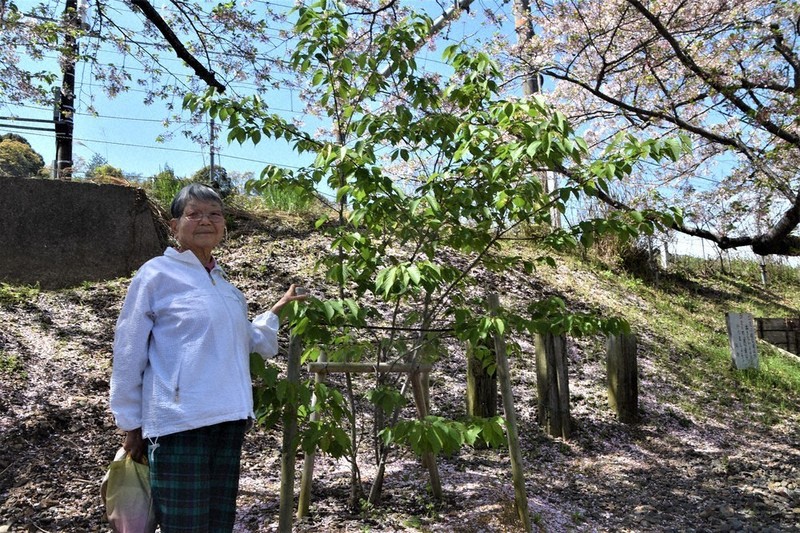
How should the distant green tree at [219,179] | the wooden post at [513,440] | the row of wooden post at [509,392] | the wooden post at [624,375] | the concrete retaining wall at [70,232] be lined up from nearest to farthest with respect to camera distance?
1. the row of wooden post at [509,392]
2. the wooden post at [513,440]
3. the wooden post at [624,375]
4. the concrete retaining wall at [70,232]
5. the distant green tree at [219,179]

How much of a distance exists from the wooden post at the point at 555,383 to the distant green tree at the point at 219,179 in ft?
17.1

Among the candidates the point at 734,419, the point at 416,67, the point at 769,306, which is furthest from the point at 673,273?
the point at 416,67

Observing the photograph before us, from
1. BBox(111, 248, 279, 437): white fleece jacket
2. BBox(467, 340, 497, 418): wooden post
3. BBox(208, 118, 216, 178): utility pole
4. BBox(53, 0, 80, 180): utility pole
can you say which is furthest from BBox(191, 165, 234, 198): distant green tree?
BBox(111, 248, 279, 437): white fleece jacket

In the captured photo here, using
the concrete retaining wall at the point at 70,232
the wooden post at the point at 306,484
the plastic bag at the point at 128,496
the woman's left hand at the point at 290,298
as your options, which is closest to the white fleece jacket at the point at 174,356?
the plastic bag at the point at 128,496

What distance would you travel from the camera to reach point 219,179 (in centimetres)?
787

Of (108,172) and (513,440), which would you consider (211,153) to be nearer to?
(108,172)

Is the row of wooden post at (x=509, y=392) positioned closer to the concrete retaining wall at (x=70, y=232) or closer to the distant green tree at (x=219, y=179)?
the concrete retaining wall at (x=70, y=232)

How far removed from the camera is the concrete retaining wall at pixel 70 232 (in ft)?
18.6

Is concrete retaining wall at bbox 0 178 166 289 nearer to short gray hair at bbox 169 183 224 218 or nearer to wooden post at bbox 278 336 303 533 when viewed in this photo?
wooden post at bbox 278 336 303 533

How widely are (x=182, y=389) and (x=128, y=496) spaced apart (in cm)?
38

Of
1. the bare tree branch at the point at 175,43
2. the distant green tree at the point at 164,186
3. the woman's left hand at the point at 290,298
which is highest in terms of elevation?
the bare tree branch at the point at 175,43

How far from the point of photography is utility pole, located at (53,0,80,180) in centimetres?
555

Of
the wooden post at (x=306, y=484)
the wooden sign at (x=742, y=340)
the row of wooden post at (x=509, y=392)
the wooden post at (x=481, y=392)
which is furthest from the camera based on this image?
the wooden sign at (x=742, y=340)

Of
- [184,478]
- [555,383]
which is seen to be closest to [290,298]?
[184,478]
